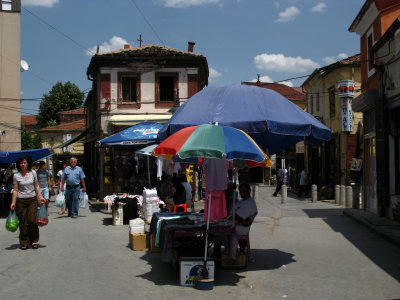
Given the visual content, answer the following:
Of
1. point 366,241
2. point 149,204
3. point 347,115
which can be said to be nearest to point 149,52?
point 347,115

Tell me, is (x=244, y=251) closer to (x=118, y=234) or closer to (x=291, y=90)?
(x=118, y=234)

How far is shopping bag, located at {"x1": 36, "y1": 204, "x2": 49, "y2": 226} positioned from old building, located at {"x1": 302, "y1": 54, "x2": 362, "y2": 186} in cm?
1701

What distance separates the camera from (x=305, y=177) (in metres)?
26.9

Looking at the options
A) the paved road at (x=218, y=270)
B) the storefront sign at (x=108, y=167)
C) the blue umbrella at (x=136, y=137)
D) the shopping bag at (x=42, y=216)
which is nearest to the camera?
the paved road at (x=218, y=270)

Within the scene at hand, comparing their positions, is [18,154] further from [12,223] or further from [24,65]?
[24,65]

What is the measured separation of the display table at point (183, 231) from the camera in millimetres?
7039

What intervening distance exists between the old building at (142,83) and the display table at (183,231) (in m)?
17.1

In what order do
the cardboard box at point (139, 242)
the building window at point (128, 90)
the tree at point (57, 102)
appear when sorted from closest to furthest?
the cardboard box at point (139, 242) < the building window at point (128, 90) < the tree at point (57, 102)

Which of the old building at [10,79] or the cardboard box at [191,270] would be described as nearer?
the cardboard box at [191,270]

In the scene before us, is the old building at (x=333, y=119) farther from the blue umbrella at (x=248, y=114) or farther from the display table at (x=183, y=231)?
the display table at (x=183, y=231)

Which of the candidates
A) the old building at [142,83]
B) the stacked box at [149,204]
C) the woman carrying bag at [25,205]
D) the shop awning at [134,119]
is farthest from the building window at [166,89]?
the woman carrying bag at [25,205]

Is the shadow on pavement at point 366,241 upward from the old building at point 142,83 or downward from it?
downward

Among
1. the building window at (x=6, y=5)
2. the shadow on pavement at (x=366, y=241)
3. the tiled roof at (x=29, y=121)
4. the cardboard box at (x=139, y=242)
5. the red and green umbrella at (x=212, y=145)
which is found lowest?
the shadow on pavement at (x=366, y=241)

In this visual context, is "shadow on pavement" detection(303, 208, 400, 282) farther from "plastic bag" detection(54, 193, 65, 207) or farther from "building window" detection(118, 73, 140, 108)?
"building window" detection(118, 73, 140, 108)
